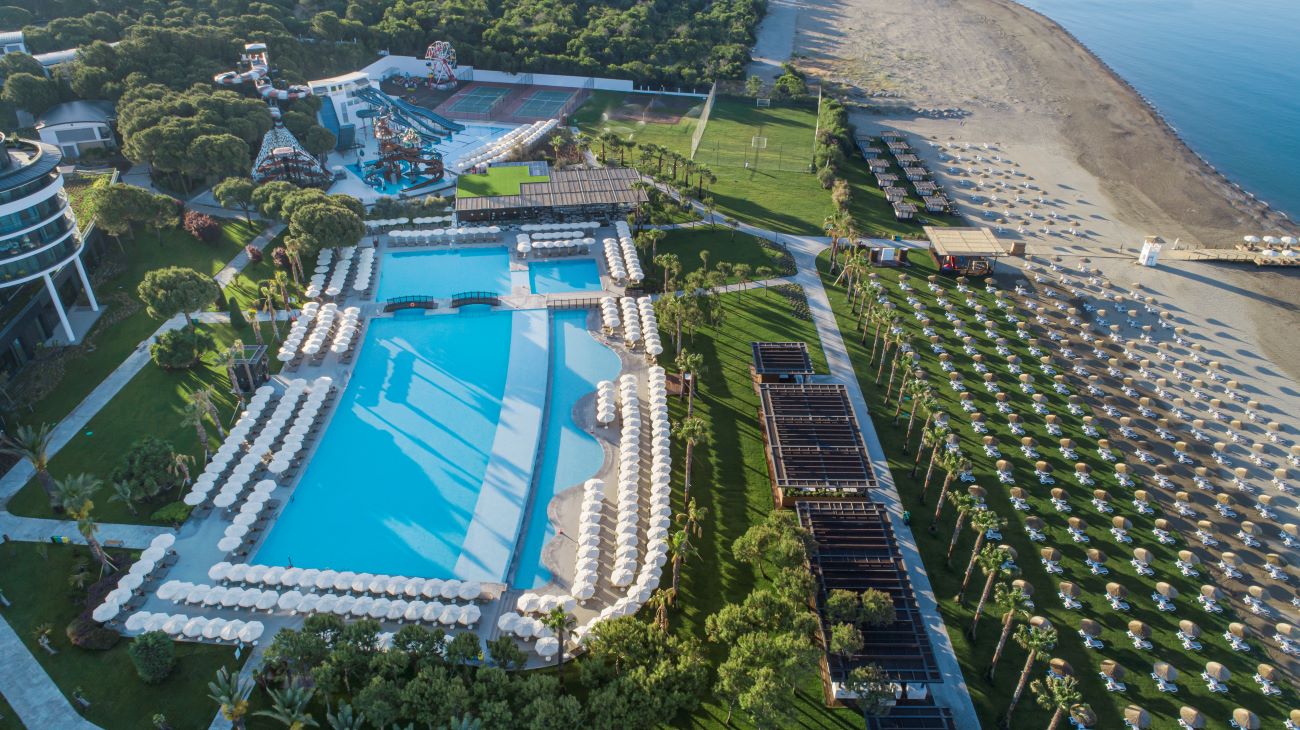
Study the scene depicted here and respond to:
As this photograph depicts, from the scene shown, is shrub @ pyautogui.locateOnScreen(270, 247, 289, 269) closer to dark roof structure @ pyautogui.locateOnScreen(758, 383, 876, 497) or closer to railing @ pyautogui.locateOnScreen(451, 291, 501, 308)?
railing @ pyautogui.locateOnScreen(451, 291, 501, 308)

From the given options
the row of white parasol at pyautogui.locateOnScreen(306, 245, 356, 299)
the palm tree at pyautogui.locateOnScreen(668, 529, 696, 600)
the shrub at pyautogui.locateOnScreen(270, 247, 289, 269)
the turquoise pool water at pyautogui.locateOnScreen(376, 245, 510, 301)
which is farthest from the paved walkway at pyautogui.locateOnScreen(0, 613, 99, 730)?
the shrub at pyautogui.locateOnScreen(270, 247, 289, 269)

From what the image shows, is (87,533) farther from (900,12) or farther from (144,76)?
(900,12)

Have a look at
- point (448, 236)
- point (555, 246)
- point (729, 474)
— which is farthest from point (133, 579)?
point (555, 246)

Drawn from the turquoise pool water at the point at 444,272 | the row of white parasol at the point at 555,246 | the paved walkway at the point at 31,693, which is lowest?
the paved walkway at the point at 31,693

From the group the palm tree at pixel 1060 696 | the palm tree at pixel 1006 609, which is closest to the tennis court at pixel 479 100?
the palm tree at pixel 1006 609

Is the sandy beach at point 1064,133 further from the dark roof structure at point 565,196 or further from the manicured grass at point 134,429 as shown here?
the manicured grass at point 134,429

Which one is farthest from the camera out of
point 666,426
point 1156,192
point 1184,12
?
point 1184,12

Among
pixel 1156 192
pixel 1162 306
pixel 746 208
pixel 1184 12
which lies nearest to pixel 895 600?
pixel 1162 306
